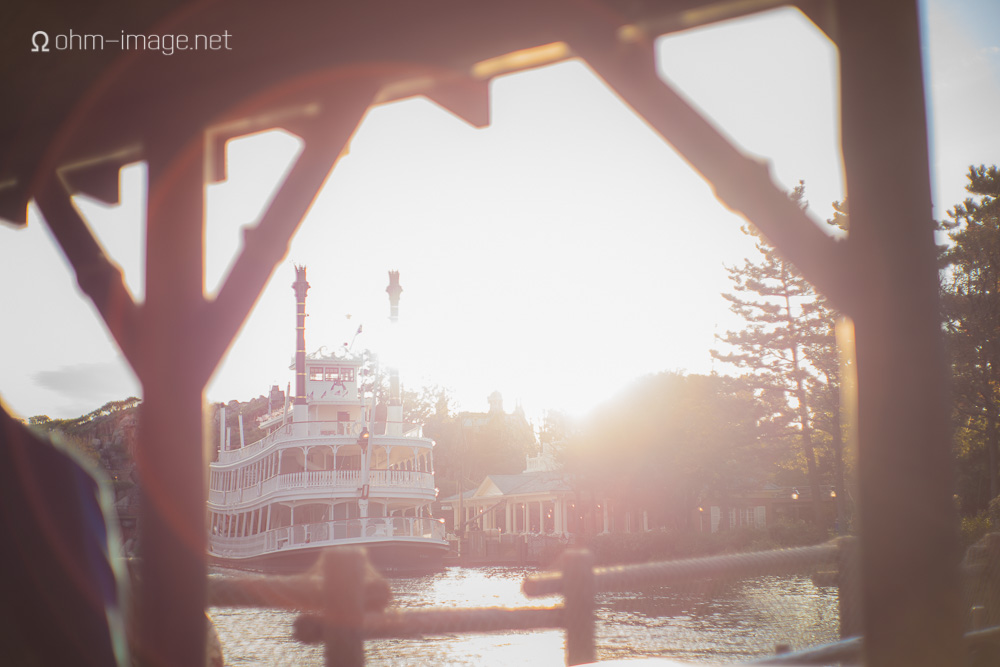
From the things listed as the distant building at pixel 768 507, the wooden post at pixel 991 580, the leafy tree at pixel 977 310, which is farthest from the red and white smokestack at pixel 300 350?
the wooden post at pixel 991 580

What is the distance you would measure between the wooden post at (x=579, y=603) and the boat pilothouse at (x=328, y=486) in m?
27.6

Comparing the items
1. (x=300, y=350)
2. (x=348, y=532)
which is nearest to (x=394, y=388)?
(x=300, y=350)

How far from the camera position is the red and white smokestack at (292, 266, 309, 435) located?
3675 centimetres

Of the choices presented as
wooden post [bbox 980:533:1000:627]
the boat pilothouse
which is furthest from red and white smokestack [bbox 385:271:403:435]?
wooden post [bbox 980:533:1000:627]

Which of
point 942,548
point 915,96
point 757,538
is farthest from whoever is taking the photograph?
point 757,538

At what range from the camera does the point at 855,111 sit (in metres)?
1.95

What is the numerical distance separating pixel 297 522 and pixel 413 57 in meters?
34.1

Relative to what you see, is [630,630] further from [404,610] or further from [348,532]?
[404,610]

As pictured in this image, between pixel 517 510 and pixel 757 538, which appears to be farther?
pixel 517 510

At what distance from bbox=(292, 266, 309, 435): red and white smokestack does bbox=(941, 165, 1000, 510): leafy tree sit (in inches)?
981

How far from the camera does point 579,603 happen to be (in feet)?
10.8

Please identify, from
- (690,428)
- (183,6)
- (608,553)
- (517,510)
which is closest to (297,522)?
(608,553)

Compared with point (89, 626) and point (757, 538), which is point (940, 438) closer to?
point (89, 626)

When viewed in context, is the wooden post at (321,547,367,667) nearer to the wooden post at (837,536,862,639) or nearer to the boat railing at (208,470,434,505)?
the wooden post at (837,536,862,639)
